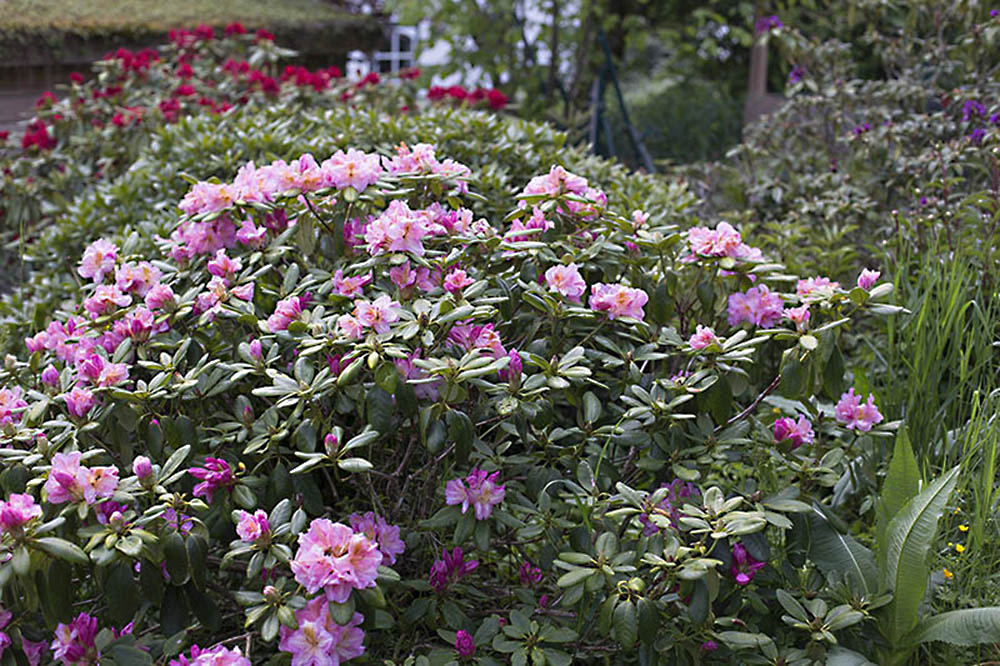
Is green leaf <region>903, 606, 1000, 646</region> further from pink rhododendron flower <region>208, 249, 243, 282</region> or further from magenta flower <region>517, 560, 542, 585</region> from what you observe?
pink rhododendron flower <region>208, 249, 243, 282</region>

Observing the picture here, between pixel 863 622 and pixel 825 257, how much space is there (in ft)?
5.43

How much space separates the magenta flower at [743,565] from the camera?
1.55 m

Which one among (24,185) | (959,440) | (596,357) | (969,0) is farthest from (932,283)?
(24,185)

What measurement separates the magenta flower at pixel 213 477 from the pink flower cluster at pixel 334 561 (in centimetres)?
24

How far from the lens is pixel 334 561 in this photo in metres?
1.32

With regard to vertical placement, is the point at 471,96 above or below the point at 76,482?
above

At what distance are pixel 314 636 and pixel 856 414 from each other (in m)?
1.10

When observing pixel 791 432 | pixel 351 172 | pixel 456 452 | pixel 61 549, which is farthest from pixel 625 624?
pixel 351 172

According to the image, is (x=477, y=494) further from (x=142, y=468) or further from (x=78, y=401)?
(x=78, y=401)

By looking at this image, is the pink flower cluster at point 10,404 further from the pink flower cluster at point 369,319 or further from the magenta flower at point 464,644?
the magenta flower at point 464,644

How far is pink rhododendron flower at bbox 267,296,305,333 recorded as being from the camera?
5.40 ft

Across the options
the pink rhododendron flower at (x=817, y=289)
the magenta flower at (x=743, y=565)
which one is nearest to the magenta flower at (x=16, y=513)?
the magenta flower at (x=743, y=565)

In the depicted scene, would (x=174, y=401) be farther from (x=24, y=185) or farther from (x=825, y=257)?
(x=24, y=185)

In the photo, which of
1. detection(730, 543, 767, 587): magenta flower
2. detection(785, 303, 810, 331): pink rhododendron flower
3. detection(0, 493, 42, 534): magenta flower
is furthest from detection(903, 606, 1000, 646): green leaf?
detection(0, 493, 42, 534): magenta flower
